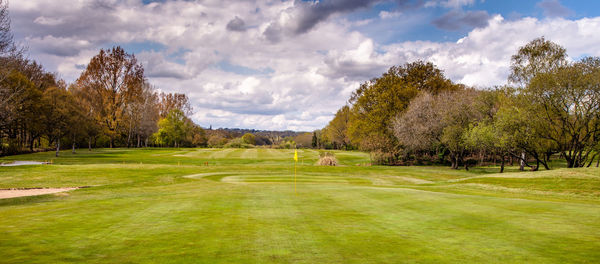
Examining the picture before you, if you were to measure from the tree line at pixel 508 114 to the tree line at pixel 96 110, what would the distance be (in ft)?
138

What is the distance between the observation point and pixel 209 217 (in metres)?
6.95

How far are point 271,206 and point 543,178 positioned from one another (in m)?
17.9

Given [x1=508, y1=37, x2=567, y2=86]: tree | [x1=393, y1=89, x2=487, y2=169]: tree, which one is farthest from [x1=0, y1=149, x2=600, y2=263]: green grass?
[x1=508, y1=37, x2=567, y2=86]: tree

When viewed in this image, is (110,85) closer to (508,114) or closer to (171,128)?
(171,128)

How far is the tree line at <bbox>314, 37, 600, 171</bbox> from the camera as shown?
25062 millimetres

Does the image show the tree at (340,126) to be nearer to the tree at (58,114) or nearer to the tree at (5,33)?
the tree at (58,114)

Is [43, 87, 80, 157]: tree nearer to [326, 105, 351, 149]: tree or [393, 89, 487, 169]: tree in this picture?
[393, 89, 487, 169]: tree

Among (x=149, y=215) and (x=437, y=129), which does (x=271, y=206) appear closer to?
(x=149, y=215)

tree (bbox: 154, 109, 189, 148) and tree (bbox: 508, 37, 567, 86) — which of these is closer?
tree (bbox: 508, 37, 567, 86)

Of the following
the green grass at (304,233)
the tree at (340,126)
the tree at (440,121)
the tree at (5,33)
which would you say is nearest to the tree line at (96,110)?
the tree at (5,33)

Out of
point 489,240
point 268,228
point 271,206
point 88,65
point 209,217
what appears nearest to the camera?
Result: point 489,240

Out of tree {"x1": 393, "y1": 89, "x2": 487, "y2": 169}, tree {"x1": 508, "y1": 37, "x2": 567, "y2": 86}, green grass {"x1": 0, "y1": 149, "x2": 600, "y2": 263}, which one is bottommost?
green grass {"x1": 0, "y1": 149, "x2": 600, "y2": 263}

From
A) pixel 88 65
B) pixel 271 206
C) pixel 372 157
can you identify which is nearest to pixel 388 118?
pixel 372 157

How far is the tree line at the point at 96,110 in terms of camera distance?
39.9 m
